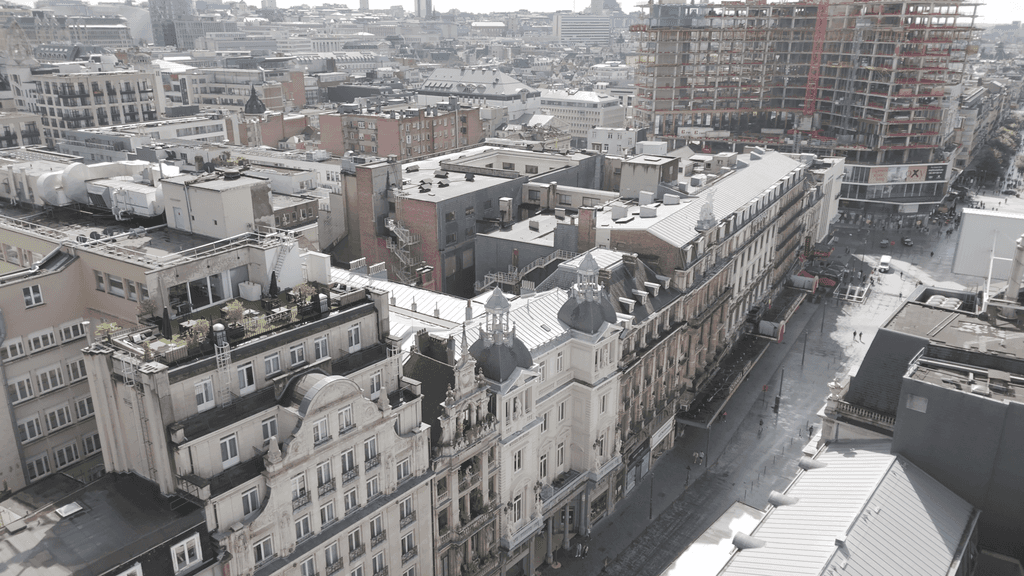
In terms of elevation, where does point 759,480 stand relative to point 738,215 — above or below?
below

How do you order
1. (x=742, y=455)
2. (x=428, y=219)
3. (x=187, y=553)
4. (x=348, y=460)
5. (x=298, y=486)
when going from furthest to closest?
(x=428, y=219), (x=742, y=455), (x=348, y=460), (x=298, y=486), (x=187, y=553)

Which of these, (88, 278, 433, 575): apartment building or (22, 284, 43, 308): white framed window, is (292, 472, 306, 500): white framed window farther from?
(22, 284, 43, 308): white framed window

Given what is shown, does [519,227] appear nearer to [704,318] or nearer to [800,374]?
[704,318]

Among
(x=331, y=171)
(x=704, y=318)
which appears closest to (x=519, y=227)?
(x=704, y=318)

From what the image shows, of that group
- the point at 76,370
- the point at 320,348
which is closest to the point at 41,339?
the point at 76,370

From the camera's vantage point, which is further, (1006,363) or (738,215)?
(738,215)

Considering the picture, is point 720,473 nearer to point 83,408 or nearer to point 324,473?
point 324,473
